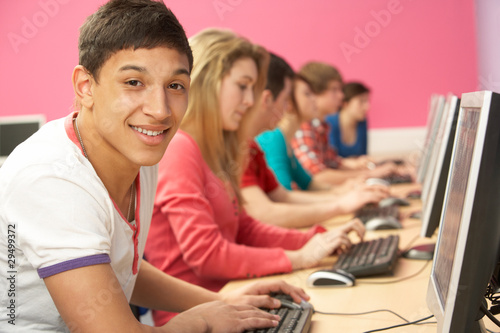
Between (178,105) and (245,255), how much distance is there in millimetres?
610

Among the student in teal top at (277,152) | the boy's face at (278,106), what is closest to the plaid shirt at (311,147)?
the student in teal top at (277,152)

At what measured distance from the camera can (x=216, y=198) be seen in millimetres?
1559

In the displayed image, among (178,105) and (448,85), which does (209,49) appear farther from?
(448,85)

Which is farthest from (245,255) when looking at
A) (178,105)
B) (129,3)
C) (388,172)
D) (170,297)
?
(388,172)

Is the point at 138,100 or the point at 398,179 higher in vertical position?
the point at 138,100

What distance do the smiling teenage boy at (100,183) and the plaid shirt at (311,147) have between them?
98.2 inches

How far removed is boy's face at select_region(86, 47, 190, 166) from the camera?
90 centimetres

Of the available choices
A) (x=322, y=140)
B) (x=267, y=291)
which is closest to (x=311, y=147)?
(x=322, y=140)

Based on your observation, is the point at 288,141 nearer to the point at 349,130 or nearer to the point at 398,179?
the point at 398,179

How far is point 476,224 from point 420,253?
0.89 meters

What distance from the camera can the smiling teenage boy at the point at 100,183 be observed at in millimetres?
782

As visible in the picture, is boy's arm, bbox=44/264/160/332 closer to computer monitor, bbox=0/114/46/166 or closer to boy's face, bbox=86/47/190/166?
boy's face, bbox=86/47/190/166

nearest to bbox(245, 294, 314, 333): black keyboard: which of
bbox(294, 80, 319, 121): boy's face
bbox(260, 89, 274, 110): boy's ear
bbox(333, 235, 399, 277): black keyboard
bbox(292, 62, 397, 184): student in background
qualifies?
bbox(333, 235, 399, 277): black keyboard

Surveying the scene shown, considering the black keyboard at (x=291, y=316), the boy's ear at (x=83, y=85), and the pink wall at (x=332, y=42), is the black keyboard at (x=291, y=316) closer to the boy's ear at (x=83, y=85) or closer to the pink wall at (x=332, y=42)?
the boy's ear at (x=83, y=85)
